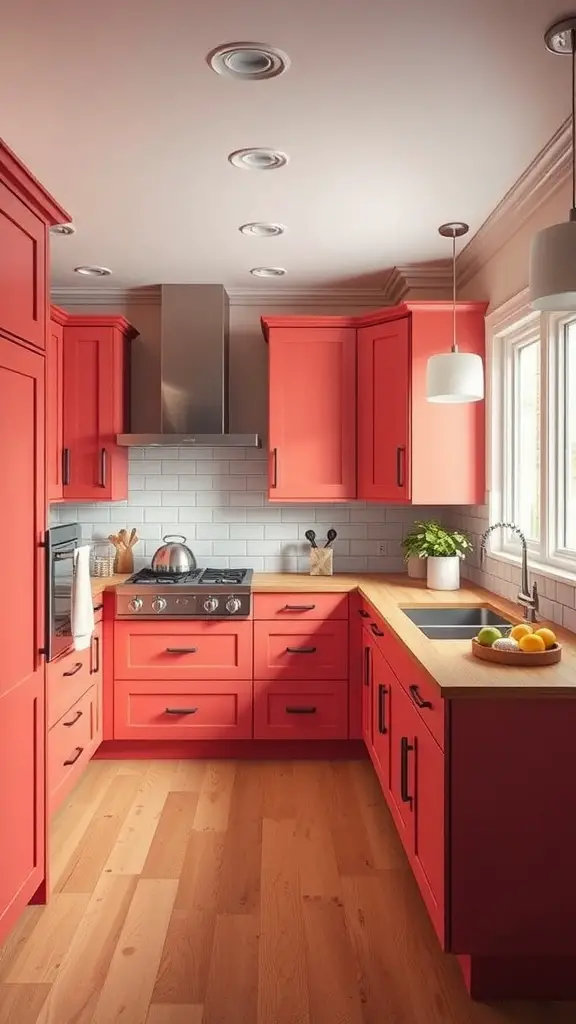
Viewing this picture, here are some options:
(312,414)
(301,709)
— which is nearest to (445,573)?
(301,709)

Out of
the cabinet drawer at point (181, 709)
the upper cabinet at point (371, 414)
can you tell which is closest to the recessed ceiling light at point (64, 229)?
the upper cabinet at point (371, 414)

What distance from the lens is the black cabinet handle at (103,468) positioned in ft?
14.4

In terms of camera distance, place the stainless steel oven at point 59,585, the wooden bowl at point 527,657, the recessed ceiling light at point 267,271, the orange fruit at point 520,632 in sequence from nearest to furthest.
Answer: the wooden bowl at point 527,657, the orange fruit at point 520,632, the stainless steel oven at point 59,585, the recessed ceiling light at point 267,271

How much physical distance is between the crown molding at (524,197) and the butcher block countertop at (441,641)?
163 centimetres

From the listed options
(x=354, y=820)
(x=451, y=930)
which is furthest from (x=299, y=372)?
(x=451, y=930)

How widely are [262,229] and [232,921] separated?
2851 millimetres

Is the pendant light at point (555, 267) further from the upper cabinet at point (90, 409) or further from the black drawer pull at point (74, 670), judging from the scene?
the upper cabinet at point (90, 409)

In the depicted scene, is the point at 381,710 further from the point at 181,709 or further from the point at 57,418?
the point at 57,418

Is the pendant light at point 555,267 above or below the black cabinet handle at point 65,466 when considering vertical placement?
above

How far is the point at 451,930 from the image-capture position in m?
2.14

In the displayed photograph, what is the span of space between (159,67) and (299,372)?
7.37 feet

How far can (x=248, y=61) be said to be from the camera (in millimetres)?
2213

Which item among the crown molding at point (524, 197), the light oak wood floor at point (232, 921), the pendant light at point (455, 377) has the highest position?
the crown molding at point (524, 197)

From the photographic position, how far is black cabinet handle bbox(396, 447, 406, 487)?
4109mm
